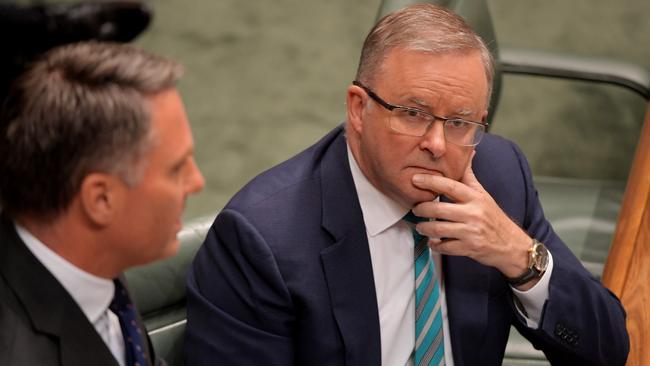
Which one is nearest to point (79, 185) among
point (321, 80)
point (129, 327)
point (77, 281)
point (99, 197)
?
point (99, 197)

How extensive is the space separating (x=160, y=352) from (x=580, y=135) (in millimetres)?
2163

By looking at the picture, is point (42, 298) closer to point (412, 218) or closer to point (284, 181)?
point (284, 181)

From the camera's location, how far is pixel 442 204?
158cm

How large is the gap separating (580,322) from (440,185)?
1.26 feet

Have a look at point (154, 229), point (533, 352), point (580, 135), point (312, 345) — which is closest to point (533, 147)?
point (580, 135)

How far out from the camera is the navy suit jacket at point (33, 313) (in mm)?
1140

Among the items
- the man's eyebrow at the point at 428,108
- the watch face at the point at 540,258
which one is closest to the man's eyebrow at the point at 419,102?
the man's eyebrow at the point at 428,108

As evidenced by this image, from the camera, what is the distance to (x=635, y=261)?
1.80m

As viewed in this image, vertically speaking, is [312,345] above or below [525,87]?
above

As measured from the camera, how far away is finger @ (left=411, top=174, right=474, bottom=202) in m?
1.57

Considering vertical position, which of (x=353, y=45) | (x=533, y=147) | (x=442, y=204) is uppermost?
(x=442, y=204)

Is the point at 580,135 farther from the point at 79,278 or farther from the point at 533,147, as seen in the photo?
A: the point at 79,278

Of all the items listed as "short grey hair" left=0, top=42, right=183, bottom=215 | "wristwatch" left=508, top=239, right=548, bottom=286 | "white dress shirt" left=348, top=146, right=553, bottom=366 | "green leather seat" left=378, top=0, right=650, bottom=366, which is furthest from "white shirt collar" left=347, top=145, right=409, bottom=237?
"green leather seat" left=378, top=0, right=650, bottom=366

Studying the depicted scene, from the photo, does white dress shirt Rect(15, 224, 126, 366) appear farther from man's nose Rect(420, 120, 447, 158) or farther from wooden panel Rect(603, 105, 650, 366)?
wooden panel Rect(603, 105, 650, 366)
